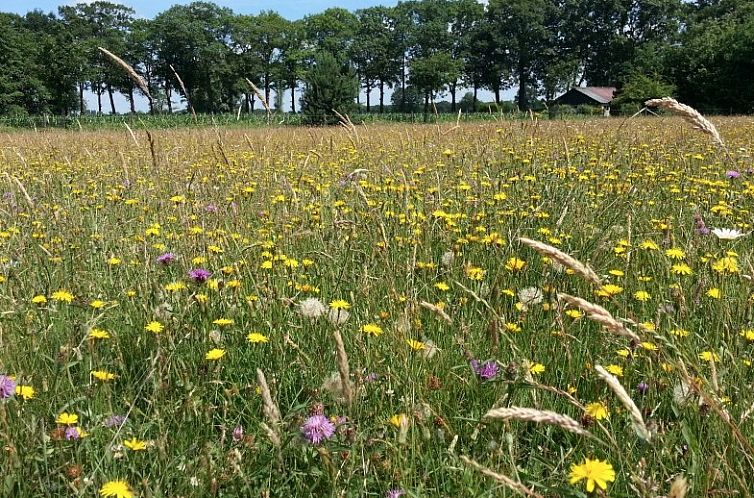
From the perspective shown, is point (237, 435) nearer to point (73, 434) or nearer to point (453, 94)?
point (73, 434)

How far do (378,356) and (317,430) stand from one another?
0.51m

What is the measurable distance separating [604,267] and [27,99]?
65853 millimetres

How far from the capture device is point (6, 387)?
54.4 inches

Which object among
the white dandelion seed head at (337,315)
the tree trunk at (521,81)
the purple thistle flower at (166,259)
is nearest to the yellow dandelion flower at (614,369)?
the white dandelion seed head at (337,315)

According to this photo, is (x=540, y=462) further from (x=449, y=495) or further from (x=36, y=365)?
(x=36, y=365)

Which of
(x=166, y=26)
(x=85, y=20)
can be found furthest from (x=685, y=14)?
(x=85, y=20)

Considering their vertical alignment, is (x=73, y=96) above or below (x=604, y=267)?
above

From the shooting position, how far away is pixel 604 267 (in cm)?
246

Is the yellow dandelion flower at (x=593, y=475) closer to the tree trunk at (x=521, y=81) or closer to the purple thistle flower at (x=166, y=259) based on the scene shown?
the purple thistle flower at (x=166, y=259)

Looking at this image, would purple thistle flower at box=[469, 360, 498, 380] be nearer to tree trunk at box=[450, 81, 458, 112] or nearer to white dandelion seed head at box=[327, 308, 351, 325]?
white dandelion seed head at box=[327, 308, 351, 325]

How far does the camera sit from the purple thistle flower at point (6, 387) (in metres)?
1.37

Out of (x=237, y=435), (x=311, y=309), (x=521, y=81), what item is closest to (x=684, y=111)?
(x=311, y=309)

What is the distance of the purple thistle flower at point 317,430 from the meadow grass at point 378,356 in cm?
2

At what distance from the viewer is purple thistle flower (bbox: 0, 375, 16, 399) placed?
137 centimetres
